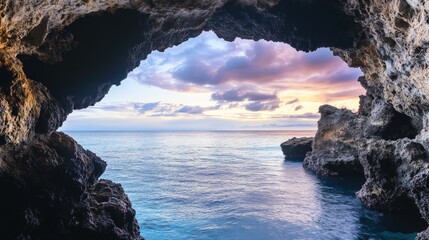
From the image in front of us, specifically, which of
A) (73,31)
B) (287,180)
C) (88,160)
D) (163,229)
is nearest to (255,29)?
(73,31)

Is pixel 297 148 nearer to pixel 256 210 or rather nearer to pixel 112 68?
pixel 256 210

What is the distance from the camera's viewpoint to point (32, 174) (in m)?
11.6

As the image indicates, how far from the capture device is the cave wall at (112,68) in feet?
34.5

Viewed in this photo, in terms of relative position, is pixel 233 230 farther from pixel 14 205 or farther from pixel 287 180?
pixel 287 180

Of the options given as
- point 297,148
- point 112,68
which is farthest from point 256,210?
point 297,148

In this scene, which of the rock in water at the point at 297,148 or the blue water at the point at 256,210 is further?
the rock in water at the point at 297,148

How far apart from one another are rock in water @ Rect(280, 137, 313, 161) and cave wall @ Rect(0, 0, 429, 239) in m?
35.9

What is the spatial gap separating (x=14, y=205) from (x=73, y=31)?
25.1 feet

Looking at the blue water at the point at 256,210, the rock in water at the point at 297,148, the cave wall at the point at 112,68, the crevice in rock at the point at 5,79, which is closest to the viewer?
the crevice in rock at the point at 5,79

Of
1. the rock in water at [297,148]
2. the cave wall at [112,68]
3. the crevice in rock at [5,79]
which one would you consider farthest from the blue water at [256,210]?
the rock in water at [297,148]

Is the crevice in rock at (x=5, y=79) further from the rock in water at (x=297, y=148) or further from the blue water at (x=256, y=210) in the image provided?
the rock in water at (x=297, y=148)

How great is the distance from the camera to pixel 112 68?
51.5ft

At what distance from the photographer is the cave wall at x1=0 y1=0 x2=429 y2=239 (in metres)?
10.5

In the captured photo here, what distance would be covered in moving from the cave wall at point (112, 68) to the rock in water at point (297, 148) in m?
35.9
